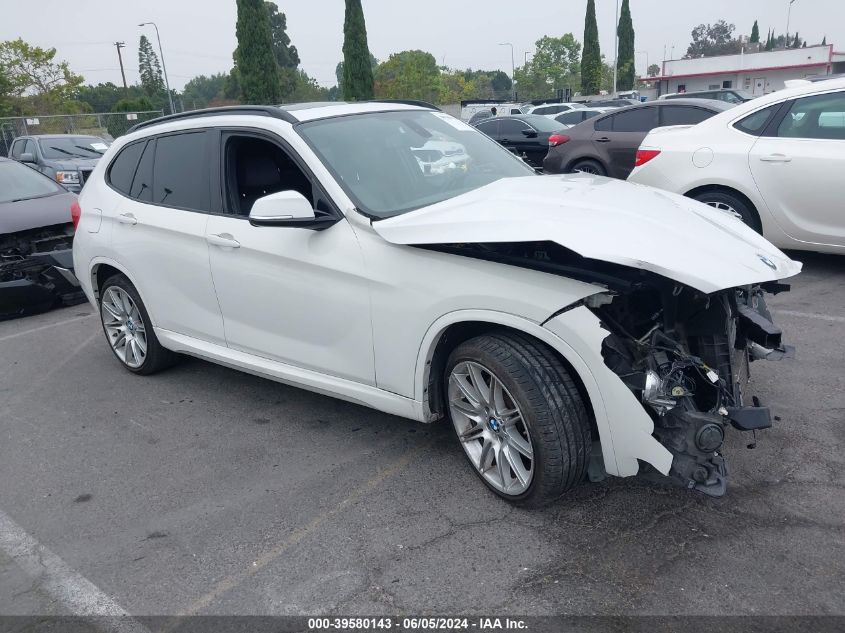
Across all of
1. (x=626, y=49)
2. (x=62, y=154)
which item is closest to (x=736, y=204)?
(x=62, y=154)

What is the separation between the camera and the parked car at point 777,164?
20.4 ft

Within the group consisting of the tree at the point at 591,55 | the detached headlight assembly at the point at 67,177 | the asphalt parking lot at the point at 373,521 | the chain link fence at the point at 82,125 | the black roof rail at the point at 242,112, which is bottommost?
the asphalt parking lot at the point at 373,521

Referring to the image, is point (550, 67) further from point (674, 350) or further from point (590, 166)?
point (674, 350)

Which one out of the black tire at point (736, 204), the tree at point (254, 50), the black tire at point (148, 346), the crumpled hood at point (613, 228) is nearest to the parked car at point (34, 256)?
the black tire at point (148, 346)

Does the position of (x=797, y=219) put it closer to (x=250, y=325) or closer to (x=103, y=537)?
(x=250, y=325)

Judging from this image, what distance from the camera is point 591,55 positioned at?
205ft

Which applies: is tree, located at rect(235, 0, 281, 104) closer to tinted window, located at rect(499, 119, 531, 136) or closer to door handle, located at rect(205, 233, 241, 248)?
tinted window, located at rect(499, 119, 531, 136)

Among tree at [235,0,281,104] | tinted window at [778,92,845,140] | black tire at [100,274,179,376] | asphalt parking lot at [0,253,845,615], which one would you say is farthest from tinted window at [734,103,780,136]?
tree at [235,0,281,104]

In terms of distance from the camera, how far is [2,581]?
3.06 m

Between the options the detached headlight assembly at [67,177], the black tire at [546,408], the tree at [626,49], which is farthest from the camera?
the tree at [626,49]

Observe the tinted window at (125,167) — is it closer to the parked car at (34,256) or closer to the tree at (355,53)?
the parked car at (34,256)

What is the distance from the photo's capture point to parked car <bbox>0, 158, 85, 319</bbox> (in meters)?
7.00

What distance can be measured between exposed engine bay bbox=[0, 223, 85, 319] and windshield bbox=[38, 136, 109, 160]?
8.58 meters

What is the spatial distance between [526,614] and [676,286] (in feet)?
4.74
